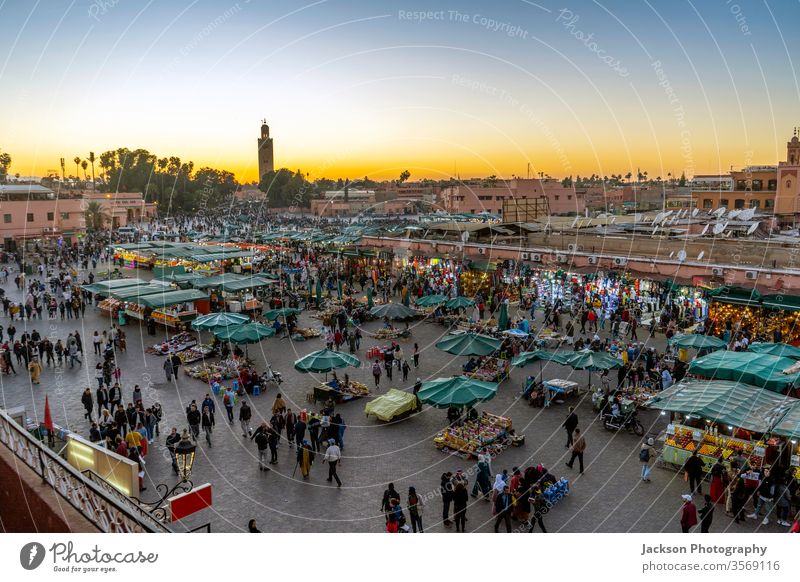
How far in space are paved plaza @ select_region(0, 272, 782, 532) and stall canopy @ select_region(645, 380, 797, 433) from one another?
4.79 feet

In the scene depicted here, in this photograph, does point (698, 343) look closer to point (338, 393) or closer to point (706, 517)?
point (706, 517)

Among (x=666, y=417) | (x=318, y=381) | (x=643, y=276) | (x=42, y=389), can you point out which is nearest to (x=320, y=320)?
(x=318, y=381)

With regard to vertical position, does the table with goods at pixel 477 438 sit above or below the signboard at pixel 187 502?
below

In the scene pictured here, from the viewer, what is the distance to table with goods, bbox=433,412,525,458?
1343 centimetres

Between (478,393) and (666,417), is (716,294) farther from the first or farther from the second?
(478,393)

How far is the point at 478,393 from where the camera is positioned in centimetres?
1415

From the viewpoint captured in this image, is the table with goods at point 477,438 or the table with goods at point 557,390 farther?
the table with goods at point 557,390

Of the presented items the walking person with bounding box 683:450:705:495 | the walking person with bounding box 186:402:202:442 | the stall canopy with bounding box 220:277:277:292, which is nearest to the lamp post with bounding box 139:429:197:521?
the walking person with bounding box 186:402:202:442

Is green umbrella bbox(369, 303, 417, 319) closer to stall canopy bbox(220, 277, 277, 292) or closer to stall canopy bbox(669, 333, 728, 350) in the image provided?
stall canopy bbox(220, 277, 277, 292)

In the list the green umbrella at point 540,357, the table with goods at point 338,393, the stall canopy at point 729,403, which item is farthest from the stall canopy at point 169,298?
the stall canopy at point 729,403

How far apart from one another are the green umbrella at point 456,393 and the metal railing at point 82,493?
759cm

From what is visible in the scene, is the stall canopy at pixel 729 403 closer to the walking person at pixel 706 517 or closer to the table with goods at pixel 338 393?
the walking person at pixel 706 517

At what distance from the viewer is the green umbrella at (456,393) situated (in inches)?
549

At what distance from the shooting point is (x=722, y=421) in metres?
11.6
